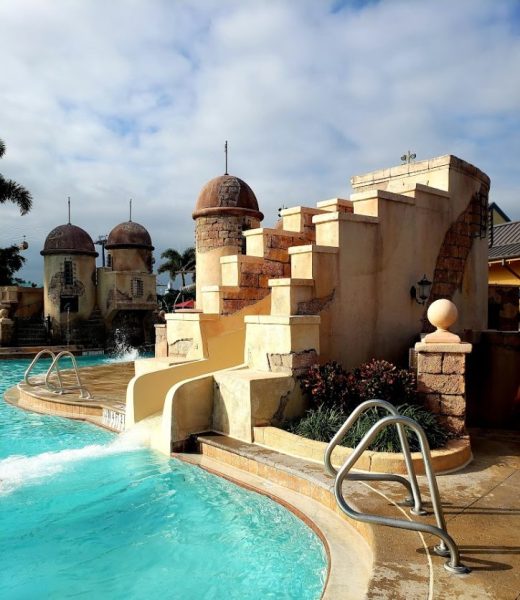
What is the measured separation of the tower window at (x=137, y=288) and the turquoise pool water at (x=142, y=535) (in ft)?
77.3

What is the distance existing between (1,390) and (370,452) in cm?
1164

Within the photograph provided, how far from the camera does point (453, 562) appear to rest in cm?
316

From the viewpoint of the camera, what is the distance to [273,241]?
8.94 m

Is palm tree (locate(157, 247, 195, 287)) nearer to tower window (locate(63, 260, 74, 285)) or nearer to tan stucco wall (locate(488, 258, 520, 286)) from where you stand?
tower window (locate(63, 260, 74, 285))

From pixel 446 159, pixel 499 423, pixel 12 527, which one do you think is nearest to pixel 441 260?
pixel 446 159

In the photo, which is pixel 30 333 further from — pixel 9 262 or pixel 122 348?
pixel 9 262

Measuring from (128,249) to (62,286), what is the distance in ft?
14.5

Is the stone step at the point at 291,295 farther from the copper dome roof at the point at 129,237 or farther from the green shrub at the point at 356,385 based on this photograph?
the copper dome roof at the point at 129,237

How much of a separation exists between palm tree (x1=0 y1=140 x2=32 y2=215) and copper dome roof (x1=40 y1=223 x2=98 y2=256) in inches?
98.7

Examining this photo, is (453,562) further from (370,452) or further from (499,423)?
(499,423)

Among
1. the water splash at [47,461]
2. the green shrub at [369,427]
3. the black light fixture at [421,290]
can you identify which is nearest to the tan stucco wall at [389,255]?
the black light fixture at [421,290]

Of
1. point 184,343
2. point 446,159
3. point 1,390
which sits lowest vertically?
point 1,390

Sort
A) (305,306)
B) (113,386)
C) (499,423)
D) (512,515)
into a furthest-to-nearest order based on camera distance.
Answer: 1. (113,386)
2. (499,423)
3. (305,306)
4. (512,515)

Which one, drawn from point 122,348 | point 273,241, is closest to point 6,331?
point 122,348
